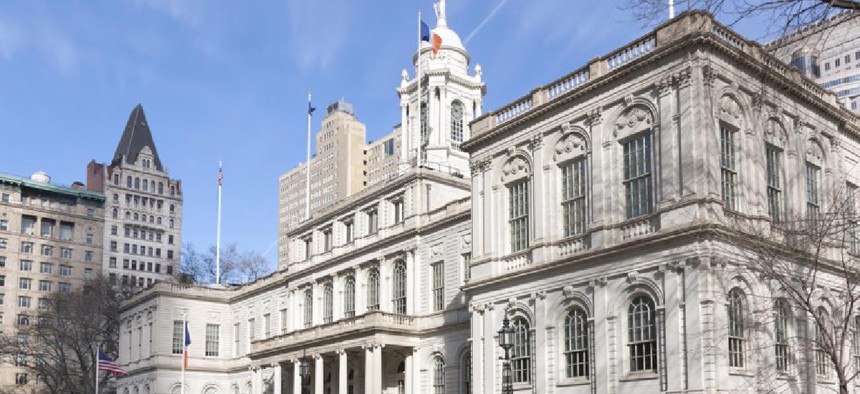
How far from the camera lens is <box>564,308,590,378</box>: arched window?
31.6m

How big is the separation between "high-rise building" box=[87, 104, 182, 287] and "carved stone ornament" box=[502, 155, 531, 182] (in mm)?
99310

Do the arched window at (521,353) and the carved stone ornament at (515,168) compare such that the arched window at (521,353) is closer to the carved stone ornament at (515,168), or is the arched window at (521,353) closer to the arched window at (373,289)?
the carved stone ornament at (515,168)

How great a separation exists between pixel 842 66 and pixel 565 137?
10725cm

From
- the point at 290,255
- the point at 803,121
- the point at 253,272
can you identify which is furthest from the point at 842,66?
the point at 803,121

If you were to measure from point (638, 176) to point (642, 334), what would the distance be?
4.91 meters

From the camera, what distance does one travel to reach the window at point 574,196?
3275cm

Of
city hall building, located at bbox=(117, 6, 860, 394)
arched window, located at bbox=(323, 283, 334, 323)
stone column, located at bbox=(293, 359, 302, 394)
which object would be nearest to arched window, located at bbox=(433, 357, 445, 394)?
city hall building, located at bbox=(117, 6, 860, 394)

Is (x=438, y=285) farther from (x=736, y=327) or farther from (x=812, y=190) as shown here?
(x=736, y=327)

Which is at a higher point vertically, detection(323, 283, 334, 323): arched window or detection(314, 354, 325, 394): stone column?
detection(323, 283, 334, 323): arched window

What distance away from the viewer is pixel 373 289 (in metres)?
51.8

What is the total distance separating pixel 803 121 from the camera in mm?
32969

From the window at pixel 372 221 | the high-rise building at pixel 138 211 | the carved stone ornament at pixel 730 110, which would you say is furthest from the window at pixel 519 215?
the high-rise building at pixel 138 211

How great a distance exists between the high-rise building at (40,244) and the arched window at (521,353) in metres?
93.1

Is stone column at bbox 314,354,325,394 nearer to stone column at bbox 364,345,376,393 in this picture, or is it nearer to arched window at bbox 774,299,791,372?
stone column at bbox 364,345,376,393
